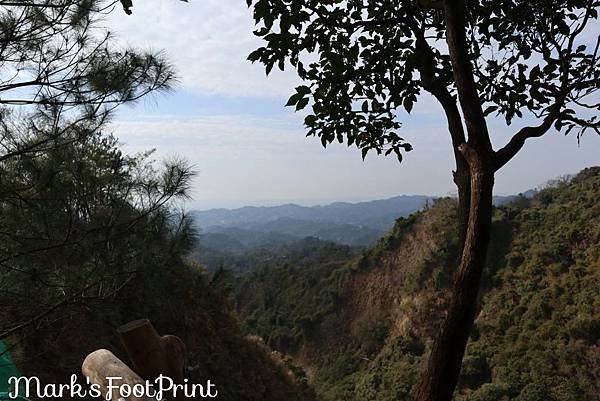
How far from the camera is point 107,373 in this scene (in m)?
2.00

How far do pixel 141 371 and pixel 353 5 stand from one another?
6.62 feet

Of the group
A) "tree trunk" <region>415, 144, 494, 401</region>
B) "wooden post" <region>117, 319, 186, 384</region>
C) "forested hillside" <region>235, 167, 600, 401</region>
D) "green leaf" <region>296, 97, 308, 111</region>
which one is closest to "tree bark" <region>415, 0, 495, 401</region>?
"tree trunk" <region>415, 144, 494, 401</region>

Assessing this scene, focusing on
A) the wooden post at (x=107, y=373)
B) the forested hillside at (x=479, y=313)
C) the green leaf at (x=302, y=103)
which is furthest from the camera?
the forested hillside at (x=479, y=313)

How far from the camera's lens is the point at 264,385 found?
10391 mm

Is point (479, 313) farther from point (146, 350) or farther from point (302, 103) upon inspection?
point (146, 350)

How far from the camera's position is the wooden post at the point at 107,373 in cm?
188

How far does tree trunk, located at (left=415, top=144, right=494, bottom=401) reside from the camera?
1707mm

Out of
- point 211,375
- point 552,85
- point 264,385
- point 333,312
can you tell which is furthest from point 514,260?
point 552,85

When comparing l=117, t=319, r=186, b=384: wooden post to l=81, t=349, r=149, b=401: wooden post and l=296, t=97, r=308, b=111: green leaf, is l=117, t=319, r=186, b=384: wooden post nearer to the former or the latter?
l=81, t=349, r=149, b=401: wooden post

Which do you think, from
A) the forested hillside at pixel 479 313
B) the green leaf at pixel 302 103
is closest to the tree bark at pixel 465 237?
the green leaf at pixel 302 103

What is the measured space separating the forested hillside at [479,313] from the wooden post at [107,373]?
16.9m

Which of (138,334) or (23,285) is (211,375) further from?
(138,334)

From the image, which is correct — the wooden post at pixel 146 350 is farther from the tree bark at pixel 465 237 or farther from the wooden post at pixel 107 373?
the tree bark at pixel 465 237

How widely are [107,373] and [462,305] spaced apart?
58.9 inches
